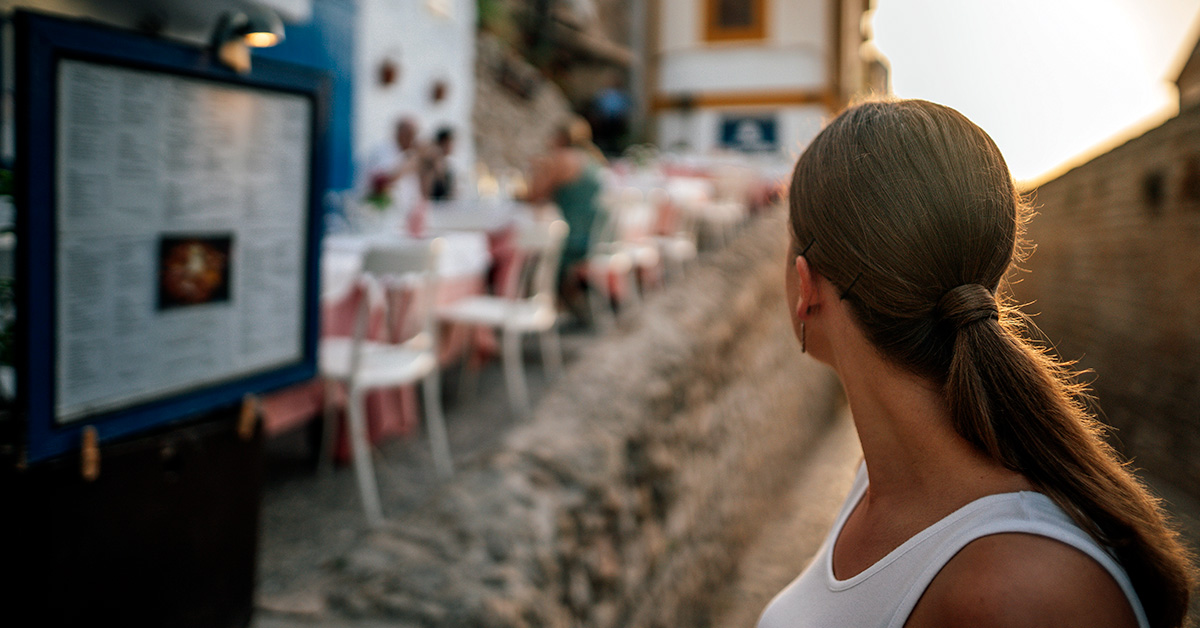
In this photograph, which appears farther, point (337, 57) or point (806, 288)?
point (337, 57)

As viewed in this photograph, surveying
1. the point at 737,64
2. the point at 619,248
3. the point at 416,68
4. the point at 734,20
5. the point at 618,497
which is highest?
the point at 734,20

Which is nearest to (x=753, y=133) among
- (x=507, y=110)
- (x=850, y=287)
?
(x=507, y=110)

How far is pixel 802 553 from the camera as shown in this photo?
185 inches

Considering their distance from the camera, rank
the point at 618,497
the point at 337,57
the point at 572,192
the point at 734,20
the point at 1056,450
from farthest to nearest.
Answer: the point at 734,20 < the point at 337,57 < the point at 572,192 < the point at 618,497 < the point at 1056,450

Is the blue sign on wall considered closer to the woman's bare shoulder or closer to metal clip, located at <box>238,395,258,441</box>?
metal clip, located at <box>238,395,258,441</box>

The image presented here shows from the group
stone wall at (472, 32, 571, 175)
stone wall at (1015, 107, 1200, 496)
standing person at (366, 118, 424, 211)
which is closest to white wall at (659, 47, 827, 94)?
stone wall at (472, 32, 571, 175)

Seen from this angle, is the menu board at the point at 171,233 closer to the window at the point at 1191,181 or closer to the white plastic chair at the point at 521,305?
the white plastic chair at the point at 521,305

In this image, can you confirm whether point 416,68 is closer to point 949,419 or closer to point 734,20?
point 949,419

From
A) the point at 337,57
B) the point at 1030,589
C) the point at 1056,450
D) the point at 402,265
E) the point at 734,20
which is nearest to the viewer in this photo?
the point at 1030,589

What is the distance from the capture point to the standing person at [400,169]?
4773mm

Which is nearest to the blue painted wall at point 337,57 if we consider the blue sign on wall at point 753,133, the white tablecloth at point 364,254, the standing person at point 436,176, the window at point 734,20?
the standing person at point 436,176

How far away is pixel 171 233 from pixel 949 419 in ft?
4.29

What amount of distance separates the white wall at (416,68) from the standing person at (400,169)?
1.32 feet

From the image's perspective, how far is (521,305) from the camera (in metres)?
4.20
